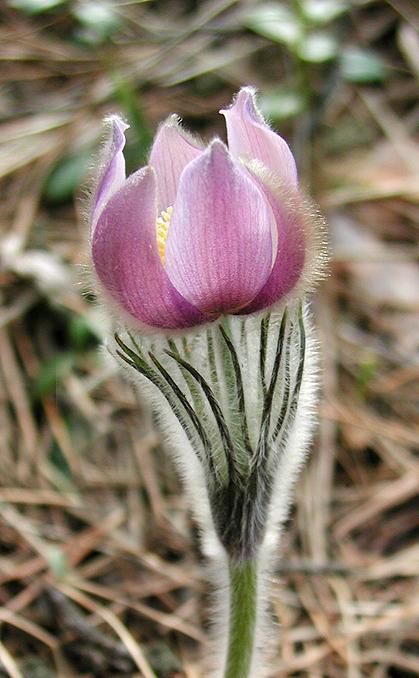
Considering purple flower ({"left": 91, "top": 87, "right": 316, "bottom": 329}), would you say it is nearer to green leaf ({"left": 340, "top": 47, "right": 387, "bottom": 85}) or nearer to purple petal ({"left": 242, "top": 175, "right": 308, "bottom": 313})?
purple petal ({"left": 242, "top": 175, "right": 308, "bottom": 313})

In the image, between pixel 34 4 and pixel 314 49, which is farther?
pixel 314 49

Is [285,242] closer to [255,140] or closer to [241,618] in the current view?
[255,140]

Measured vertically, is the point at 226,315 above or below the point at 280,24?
below

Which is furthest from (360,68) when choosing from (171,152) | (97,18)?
(171,152)

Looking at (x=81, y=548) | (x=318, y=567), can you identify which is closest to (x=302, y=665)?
(x=318, y=567)

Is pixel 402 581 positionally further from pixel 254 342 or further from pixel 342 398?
pixel 254 342

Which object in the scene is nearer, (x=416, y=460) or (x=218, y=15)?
(x=416, y=460)

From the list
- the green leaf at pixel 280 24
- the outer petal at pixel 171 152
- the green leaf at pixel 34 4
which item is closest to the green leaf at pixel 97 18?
the green leaf at pixel 34 4
